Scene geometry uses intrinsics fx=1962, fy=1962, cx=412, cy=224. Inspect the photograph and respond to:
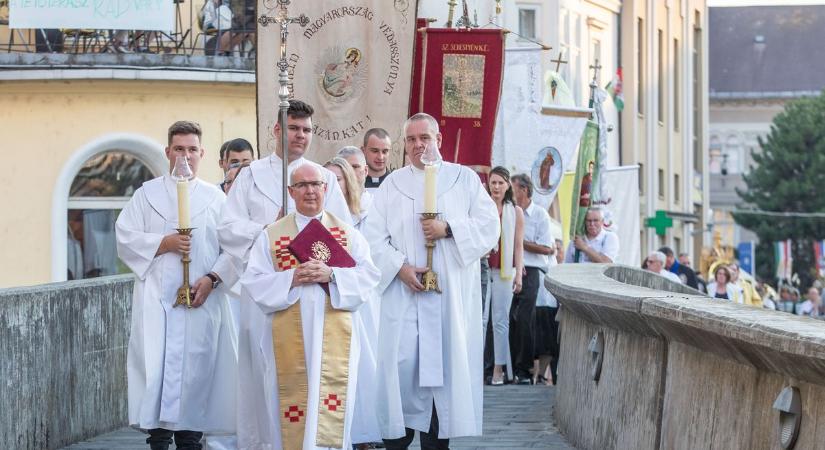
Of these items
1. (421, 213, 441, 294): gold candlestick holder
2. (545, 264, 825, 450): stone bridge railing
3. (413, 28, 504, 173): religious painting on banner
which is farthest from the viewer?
(413, 28, 504, 173): religious painting on banner

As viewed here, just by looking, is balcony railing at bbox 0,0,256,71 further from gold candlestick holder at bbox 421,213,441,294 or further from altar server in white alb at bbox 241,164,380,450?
altar server in white alb at bbox 241,164,380,450

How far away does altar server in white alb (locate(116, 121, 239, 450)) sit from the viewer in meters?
12.0

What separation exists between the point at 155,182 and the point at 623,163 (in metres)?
45.4

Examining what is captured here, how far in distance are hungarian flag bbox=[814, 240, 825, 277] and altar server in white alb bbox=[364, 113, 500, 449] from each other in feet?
264

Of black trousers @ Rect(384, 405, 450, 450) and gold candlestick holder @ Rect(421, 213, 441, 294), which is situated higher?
gold candlestick holder @ Rect(421, 213, 441, 294)

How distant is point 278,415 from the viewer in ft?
35.2

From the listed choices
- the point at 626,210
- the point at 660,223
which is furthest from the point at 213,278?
the point at 660,223

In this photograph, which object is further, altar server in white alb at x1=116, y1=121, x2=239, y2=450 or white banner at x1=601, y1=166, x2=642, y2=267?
white banner at x1=601, y1=166, x2=642, y2=267

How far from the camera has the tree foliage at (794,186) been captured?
3750 inches

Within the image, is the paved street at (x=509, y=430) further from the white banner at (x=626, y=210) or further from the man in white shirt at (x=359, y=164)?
the white banner at (x=626, y=210)

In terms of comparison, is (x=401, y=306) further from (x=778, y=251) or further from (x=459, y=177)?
(x=778, y=251)

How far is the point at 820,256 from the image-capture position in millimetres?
92125

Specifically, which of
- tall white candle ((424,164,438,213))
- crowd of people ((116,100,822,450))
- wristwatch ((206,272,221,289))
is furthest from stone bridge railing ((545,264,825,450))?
wristwatch ((206,272,221,289))

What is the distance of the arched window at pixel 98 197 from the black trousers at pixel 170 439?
15687 mm
